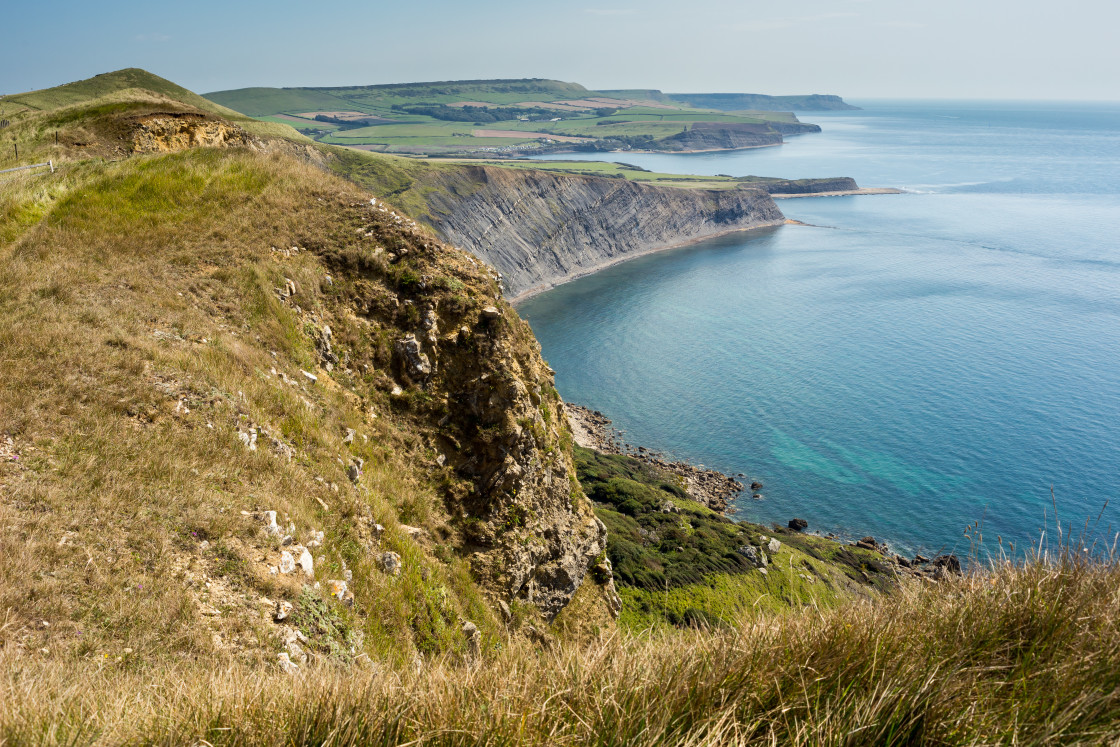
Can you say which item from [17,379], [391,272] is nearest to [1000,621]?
[17,379]

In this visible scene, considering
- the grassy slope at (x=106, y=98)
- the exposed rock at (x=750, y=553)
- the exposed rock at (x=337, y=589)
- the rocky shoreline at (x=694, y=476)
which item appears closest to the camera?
the exposed rock at (x=337, y=589)

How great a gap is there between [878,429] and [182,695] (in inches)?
2375

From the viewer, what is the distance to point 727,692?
3914 mm

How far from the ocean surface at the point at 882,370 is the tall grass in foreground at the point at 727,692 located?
10.1m

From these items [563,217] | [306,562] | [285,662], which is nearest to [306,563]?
[306,562]

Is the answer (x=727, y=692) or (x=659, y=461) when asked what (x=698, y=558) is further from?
(x=727, y=692)

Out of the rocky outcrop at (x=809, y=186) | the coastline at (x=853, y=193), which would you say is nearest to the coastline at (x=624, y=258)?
the coastline at (x=853, y=193)

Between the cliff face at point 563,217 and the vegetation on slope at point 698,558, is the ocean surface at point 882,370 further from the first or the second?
the cliff face at point 563,217

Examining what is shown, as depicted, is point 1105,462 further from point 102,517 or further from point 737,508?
point 102,517

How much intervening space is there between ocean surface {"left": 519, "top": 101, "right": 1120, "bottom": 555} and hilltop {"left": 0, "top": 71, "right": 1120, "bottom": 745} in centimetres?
1039

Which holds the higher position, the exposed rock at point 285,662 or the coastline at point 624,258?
the coastline at point 624,258

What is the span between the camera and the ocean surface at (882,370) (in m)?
45.1

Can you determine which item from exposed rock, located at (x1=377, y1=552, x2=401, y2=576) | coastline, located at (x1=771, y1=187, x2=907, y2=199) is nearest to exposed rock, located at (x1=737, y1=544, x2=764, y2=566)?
exposed rock, located at (x1=377, y1=552, x2=401, y2=576)

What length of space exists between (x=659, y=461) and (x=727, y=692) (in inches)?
1886
